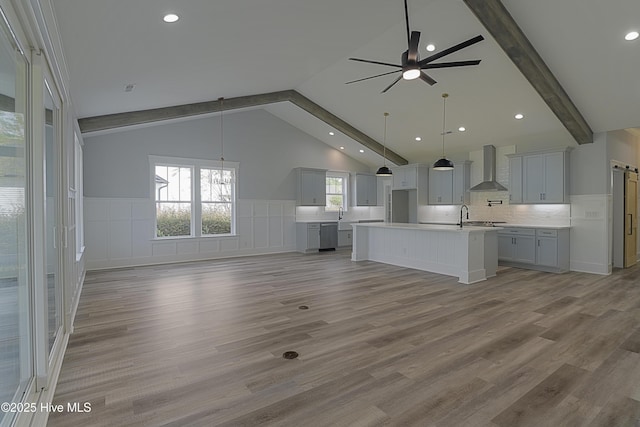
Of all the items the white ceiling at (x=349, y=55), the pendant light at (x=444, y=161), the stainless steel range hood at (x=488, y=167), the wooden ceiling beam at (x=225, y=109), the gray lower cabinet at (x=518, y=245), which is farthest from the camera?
the stainless steel range hood at (x=488, y=167)

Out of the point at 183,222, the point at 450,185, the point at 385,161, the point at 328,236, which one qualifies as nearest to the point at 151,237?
the point at 183,222

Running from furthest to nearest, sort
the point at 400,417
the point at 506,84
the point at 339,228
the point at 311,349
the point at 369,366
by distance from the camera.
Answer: the point at 339,228 < the point at 506,84 < the point at 311,349 < the point at 369,366 < the point at 400,417

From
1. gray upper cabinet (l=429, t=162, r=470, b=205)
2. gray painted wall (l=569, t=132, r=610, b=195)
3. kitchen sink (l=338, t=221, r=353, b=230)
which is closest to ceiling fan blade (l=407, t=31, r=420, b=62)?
gray painted wall (l=569, t=132, r=610, b=195)

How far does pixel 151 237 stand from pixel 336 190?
18.2ft

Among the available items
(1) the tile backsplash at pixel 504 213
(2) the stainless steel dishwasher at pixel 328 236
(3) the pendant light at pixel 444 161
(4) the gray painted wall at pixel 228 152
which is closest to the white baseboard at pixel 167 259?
(2) the stainless steel dishwasher at pixel 328 236

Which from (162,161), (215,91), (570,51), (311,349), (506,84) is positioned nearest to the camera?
(311,349)

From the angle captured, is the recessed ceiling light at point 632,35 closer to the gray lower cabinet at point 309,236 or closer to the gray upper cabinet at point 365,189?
the gray lower cabinet at point 309,236

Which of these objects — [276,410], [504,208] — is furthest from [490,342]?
[504,208]

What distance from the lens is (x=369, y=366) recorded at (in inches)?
109

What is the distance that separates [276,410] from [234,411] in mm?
265

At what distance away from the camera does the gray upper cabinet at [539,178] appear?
684 cm

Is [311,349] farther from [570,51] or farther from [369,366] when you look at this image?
[570,51]

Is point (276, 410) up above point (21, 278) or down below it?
below

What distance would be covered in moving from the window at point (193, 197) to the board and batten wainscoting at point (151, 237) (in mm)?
221
